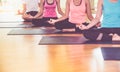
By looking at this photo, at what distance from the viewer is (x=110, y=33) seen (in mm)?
3947

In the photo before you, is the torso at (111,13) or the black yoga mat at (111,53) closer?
the black yoga mat at (111,53)

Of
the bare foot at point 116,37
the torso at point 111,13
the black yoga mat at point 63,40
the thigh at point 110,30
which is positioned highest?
the torso at point 111,13

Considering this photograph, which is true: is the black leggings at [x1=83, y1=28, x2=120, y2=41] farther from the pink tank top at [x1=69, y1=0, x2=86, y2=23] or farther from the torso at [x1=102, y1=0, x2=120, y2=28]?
the pink tank top at [x1=69, y1=0, x2=86, y2=23]

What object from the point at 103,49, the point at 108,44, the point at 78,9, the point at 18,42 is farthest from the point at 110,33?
the point at 18,42

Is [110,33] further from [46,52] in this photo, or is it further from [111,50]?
[46,52]

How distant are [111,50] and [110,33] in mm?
619

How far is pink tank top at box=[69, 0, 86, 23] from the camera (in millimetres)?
4660

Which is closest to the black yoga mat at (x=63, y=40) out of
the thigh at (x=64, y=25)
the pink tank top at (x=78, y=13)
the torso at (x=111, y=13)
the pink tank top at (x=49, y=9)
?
the torso at (x=111, y=13)

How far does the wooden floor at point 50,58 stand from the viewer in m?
2.77

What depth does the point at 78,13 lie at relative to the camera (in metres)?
4.73

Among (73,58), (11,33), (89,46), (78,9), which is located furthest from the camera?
(11,33)

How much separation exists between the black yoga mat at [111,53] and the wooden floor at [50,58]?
59mm

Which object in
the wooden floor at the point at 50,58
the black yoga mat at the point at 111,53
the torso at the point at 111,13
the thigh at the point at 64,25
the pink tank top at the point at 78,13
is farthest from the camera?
the thigh at the point at 64,25

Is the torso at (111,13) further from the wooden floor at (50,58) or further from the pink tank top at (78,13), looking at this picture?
the pink tank top at (78,13)
